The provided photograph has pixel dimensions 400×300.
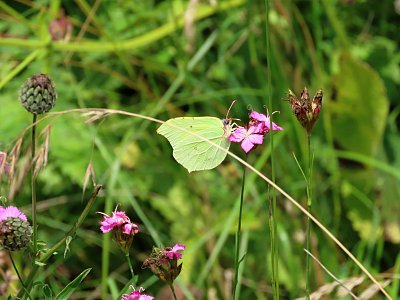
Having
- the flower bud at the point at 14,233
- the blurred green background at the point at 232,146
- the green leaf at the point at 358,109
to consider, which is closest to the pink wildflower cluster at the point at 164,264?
the flower bud at the point at 14,233

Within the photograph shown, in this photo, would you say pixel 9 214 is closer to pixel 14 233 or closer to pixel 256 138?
pixel 14 233

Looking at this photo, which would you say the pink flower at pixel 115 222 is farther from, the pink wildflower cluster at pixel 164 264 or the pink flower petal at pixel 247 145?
the pink flower petal at pixel 247 145

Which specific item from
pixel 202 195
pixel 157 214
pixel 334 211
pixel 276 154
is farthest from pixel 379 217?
pixel 157 214

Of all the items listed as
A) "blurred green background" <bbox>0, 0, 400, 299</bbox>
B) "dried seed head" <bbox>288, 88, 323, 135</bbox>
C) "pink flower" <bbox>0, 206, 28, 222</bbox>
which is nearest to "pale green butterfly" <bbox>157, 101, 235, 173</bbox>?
"dried seed head" <bbox>288, 88, 323, 135</bbox>

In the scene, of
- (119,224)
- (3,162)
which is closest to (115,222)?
(119,224)

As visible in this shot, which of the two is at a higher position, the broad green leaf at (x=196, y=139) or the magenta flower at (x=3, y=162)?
the broad green leaf at (x=196, y=139)

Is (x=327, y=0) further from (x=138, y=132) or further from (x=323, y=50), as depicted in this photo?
(x=138, y=132)
